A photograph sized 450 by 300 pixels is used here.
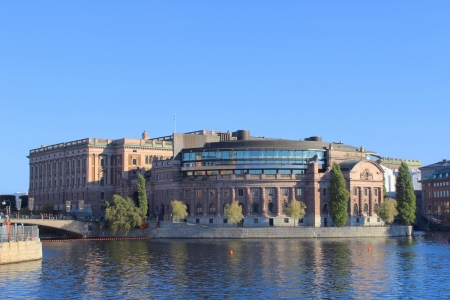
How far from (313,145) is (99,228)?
58467 mm

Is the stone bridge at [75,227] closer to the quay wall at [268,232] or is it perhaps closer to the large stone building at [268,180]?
the quay wall at [268,232]

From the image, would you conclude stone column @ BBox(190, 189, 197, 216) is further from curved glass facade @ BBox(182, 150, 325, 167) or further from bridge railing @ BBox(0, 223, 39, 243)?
bridge railing @ BBox(0, 223, 39, 243)

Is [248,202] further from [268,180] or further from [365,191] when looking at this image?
[365,191]

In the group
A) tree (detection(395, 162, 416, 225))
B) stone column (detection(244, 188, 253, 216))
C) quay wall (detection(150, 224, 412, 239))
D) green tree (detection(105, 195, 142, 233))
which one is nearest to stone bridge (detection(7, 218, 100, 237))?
green tree (detection(105, 195, 142, 233))

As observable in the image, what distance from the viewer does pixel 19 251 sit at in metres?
98.1

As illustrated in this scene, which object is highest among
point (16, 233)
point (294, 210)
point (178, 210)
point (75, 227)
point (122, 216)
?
point (178, 210)

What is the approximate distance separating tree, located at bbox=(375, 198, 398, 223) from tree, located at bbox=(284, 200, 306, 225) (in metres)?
20.2

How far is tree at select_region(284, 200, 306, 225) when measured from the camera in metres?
171

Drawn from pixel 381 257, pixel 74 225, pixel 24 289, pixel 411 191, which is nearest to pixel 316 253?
pixel 381 257

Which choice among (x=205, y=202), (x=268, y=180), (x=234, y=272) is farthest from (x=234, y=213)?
(x=234, y=272)

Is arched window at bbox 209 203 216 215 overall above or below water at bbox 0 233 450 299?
above

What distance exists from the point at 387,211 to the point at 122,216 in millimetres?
64836

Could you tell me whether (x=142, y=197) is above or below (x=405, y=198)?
→ above

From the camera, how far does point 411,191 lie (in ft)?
584
